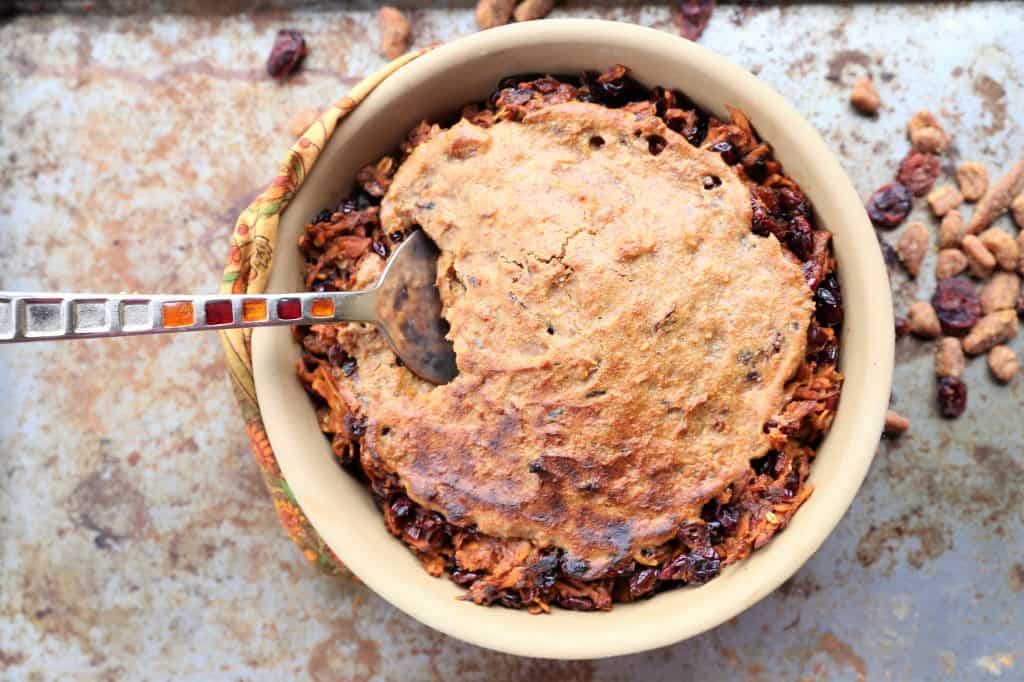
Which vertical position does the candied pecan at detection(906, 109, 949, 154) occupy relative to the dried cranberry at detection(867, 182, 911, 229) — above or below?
above

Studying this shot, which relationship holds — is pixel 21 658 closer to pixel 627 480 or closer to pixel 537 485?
pixel 537 485

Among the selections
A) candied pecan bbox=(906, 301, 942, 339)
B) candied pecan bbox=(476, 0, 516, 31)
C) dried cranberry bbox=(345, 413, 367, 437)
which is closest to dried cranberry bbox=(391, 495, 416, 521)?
dried cranberry bbox=(345, 413, 367, 437)

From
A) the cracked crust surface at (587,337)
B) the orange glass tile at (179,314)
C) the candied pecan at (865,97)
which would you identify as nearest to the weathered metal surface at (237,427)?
the candied pecan at (865,97)

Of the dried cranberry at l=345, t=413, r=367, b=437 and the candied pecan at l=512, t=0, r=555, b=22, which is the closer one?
the dried cranberry at l=345, t=413, r=367, b=437

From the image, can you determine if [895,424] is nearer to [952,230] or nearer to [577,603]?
[952,230]

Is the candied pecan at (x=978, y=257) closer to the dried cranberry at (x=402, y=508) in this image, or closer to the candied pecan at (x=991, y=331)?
the candied pecan at (x=991, y=331)

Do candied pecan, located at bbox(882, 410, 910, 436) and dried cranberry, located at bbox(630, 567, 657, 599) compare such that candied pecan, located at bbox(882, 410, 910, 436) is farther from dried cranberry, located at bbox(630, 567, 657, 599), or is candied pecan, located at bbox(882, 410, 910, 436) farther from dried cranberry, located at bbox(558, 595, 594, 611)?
dried cranberry, located at bbox(558, 595, 594, 611)

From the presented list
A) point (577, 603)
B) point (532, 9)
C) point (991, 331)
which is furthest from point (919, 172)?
point (577, 603)

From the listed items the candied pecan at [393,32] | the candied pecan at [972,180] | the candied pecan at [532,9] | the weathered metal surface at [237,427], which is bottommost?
the weathered metal surface at [237,427]
